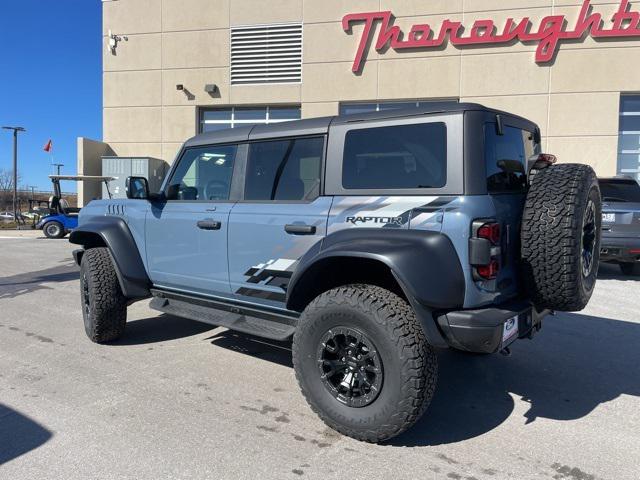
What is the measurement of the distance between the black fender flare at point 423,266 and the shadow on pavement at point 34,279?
6644 millimetres

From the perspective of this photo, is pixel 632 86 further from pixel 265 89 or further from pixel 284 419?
pixel 284 419

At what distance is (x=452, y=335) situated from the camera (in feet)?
9.18

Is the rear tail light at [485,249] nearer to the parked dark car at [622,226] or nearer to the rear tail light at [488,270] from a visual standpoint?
the rear tail light at [488,270]

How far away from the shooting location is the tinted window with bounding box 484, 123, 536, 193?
121 inches

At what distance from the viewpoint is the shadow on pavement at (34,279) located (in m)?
7.73

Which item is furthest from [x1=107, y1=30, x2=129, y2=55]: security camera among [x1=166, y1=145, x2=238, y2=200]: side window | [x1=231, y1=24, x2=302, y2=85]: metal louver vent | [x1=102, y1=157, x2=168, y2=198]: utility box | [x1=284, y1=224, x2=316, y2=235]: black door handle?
[x1=284, y1=224, x2=316, y2=235]: black door handle

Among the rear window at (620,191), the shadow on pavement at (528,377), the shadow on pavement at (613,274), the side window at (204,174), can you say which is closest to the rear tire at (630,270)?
the shadow on pavement at (613,274)

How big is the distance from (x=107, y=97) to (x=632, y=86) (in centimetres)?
1768

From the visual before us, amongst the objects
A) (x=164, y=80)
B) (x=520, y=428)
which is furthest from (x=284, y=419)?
(x=164, y=80)

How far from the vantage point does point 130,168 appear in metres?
18.2

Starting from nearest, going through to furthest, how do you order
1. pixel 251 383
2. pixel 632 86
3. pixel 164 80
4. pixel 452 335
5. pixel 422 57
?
1. pixel 452 335
2. pixel 251 383
3. pixel 632 86
4. pixel 422 57
5. pixel 164 80

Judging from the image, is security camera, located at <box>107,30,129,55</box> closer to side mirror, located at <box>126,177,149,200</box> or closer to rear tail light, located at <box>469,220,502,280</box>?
side mirror, located at <box>126,177,149,200</box>

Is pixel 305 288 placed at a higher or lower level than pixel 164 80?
lower

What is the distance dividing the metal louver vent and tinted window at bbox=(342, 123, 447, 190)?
14199mm
